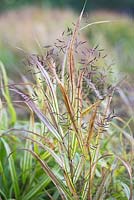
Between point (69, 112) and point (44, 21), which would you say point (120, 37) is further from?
point (69, 112)

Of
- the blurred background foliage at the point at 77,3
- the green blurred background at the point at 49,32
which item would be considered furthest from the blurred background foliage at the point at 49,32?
the blurred background foliage at the point at 77,3

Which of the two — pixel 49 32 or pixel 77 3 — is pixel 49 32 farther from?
pixel 77 3

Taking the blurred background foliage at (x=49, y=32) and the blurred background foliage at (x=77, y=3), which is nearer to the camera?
the blurred background foliage at (x=49, y=32)

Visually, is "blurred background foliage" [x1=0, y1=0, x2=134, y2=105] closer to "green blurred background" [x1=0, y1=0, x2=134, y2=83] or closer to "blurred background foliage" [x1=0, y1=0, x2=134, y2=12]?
"green blurred background" [x1=0, y1=0, x2=134, y2=83]

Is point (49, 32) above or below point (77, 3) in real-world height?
below

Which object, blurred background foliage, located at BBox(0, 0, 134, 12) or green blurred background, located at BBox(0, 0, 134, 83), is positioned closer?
green blurred background, located at BBox(0, 0, 134, 83)

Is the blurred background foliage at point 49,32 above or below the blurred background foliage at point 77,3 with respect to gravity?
below

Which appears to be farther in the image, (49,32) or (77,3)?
(77,3)

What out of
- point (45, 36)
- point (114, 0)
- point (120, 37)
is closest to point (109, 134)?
point (45, 36)

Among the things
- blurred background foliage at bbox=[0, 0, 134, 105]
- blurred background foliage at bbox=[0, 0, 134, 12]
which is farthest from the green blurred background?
blurred background foliage at bbox=[0, 0, 134, 12]

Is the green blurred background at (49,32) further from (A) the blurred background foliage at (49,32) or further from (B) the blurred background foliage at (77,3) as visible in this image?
(B) the blurred background foliage at (77,3)

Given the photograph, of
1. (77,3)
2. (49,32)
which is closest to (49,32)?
(49,32)
